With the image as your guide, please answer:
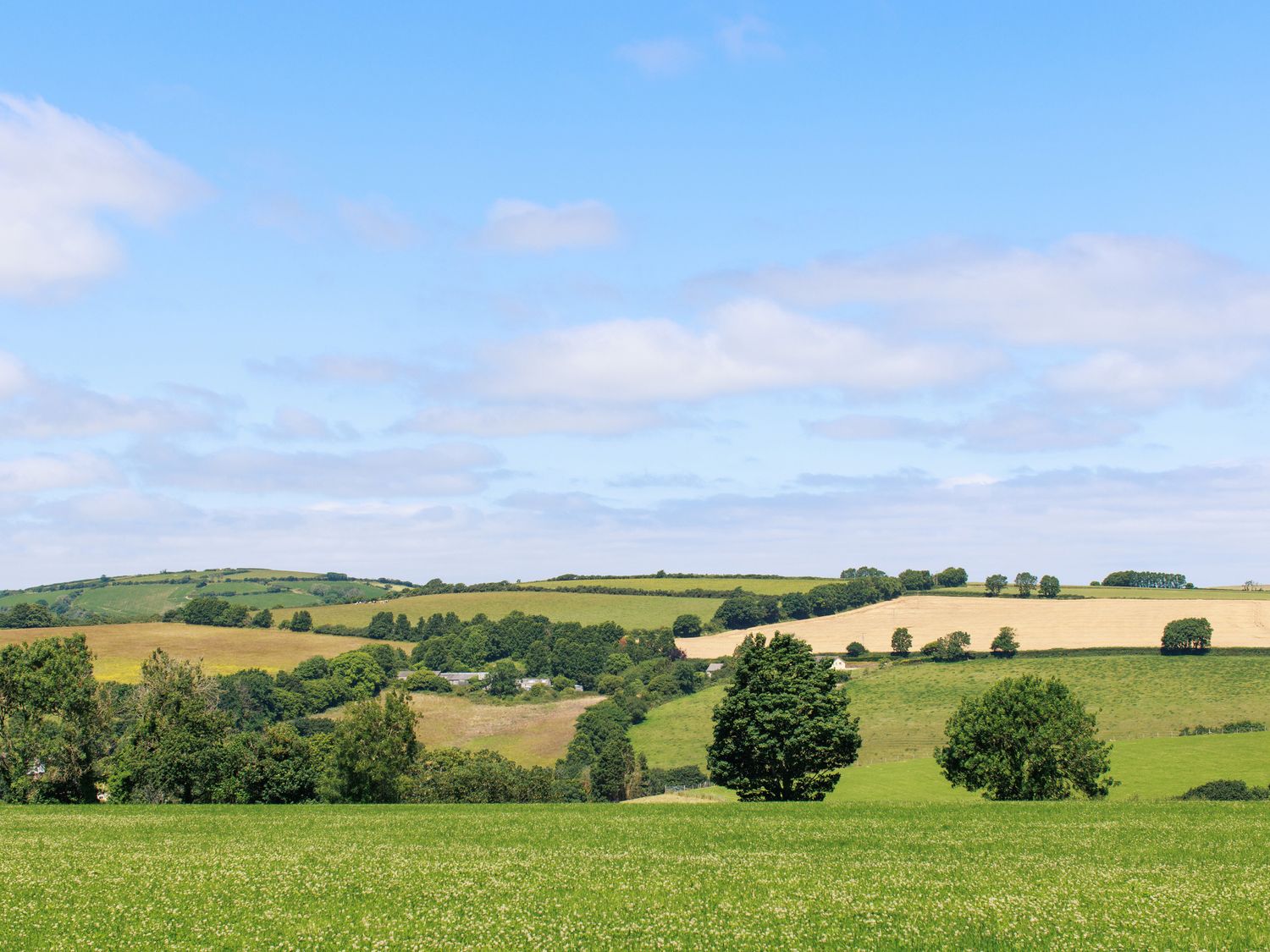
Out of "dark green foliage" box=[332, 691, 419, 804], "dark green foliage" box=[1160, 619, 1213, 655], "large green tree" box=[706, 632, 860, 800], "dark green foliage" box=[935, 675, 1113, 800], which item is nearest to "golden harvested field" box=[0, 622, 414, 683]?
"dark green foliage" box=[332, 691, 419, 804]

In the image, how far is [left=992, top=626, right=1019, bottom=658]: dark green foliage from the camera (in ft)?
552

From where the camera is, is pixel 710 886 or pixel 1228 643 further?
pixel 1228 643

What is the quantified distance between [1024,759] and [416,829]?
51.4 metres

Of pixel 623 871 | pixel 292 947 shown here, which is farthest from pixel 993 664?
pixel 292 947

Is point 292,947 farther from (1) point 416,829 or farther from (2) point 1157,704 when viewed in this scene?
(2) point 1157,704

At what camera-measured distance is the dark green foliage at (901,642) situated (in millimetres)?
178000

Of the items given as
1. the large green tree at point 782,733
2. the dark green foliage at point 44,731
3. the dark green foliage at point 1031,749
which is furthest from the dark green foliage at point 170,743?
the dark green foliage at point 1031,749

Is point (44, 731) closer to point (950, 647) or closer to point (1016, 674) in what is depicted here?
point (1016, 674)

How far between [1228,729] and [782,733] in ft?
244

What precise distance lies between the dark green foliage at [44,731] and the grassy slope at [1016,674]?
73.8 meters

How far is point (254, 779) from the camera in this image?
81.9 m

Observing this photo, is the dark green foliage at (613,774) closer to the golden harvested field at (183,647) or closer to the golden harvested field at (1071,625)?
the golden harvested field at (1071,625)

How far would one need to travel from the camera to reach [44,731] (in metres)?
74.4

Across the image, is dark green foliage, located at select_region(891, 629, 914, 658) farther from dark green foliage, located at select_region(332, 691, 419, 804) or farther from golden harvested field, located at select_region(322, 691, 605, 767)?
dark green foliage, located at select_region(332, 691, 419, 804)
